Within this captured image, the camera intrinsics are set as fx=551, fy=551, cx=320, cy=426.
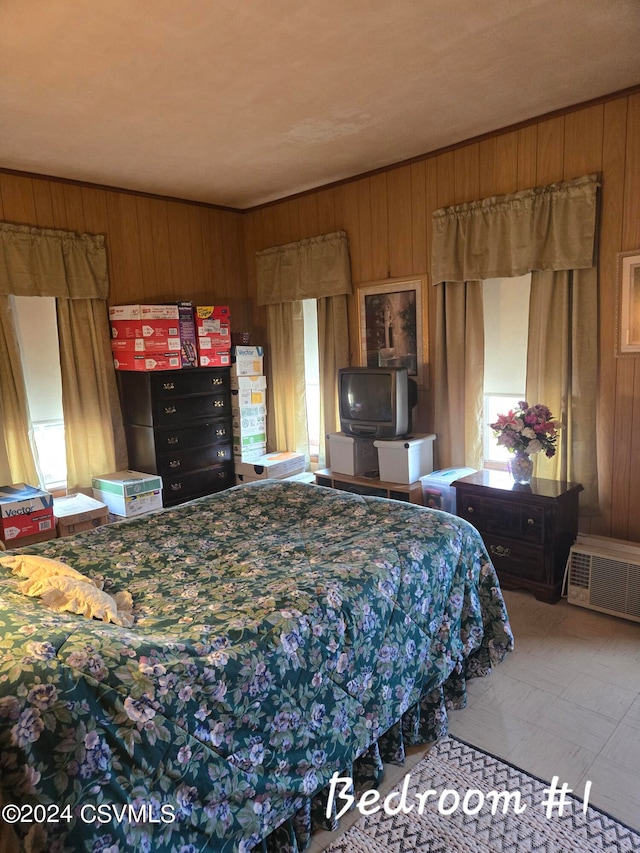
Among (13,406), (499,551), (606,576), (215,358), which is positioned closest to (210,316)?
(215,358)

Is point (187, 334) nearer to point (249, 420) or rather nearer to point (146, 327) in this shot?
point (146, 327)

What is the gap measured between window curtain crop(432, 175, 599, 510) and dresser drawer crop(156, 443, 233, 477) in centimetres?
189

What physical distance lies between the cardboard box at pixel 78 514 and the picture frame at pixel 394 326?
221 cm

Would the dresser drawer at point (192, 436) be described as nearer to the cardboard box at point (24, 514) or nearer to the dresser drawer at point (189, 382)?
the dresser drawer at point (189, 382)

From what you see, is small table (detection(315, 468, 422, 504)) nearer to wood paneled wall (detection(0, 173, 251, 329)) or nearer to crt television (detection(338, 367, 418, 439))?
crt television (detection(338, 367, 418, 439))

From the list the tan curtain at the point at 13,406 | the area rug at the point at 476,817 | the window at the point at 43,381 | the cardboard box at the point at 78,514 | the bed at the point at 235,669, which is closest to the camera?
the bed at the point at 235,669

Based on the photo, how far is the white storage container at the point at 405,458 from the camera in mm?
3703

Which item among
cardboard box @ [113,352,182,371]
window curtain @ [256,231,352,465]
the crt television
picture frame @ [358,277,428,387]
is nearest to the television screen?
the crt television

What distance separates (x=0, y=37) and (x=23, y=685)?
2.34 meters

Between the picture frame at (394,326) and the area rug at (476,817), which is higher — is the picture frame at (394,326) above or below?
above

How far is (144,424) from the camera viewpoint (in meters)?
4.15

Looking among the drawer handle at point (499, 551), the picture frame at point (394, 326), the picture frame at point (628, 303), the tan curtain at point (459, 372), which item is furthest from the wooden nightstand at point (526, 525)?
the picture frame at point (394, 326)

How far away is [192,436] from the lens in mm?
4316

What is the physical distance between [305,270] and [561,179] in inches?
79.9
